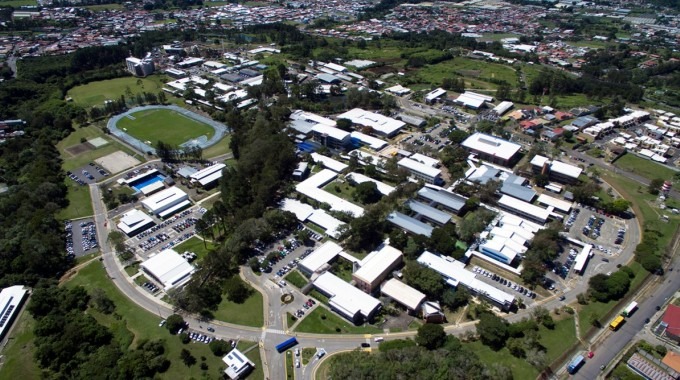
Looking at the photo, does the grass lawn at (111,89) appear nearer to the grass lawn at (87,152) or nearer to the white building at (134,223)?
the grass lawn at (87,152)

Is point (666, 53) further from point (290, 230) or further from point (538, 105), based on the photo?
point (290, 230)

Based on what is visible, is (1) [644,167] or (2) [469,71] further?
(2) [469,71]

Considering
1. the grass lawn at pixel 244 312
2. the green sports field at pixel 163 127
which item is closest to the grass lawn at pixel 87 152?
the green sports field at pixel 163 127

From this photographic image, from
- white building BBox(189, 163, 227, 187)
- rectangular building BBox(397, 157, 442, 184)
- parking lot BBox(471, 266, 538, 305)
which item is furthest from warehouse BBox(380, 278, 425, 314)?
white building BBox(189, 163, 227, 187)

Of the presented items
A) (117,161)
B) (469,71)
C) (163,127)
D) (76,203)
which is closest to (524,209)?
(76,203)

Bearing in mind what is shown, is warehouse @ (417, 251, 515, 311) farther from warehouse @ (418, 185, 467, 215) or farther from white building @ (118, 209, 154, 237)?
white building @ (118, 209, 154, 237)

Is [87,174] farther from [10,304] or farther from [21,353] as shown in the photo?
[21,353]
